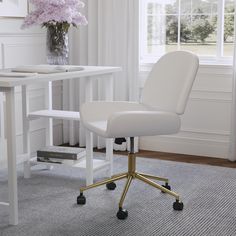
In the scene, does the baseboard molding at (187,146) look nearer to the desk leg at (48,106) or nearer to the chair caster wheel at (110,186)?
the desk leg at (48,106)

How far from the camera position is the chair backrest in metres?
2.97

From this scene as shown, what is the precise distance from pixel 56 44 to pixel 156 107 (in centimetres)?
80

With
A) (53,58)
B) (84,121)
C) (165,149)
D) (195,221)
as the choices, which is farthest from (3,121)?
(195,221)

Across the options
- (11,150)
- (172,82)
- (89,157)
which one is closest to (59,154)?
(89,157)

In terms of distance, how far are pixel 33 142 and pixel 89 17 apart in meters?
1.19

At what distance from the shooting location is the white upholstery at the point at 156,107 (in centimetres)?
282

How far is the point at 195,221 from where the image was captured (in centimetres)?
283

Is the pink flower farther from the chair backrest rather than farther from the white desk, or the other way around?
the chair backrest

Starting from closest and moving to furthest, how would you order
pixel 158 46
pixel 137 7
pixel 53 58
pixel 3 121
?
pixel 53 58 → pixel 3 121 → pixel 137 7 → pixel 158 46

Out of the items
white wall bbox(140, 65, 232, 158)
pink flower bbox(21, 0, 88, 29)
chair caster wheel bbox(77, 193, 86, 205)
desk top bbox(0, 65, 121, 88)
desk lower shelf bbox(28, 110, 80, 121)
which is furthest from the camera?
white wall bbox(140, 65, 232, 158)

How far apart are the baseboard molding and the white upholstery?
3.81 feet

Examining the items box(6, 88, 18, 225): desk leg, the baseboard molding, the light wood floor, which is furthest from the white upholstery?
the baseboard molding

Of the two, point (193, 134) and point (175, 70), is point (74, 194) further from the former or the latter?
point (193, 134)

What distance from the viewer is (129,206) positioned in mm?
3064
